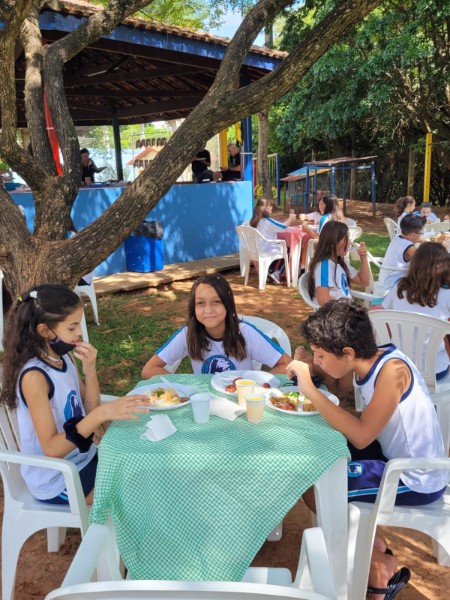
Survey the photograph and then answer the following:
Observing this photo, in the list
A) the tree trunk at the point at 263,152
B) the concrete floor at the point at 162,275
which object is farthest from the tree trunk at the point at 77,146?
the tree trunk at the point at 263,152

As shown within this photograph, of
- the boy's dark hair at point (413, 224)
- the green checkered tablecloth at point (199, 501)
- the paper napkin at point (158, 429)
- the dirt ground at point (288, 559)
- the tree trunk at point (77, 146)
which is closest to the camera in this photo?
the green checkered tablecloth at point (199, 501)

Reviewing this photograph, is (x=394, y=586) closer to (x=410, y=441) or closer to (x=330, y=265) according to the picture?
(x=410, y=441)

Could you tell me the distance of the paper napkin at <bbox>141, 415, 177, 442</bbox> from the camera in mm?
1822

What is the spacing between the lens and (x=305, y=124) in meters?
17.9

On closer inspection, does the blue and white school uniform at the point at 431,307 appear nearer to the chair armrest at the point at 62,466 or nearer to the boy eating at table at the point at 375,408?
the boy eating at table at the point at 375,408

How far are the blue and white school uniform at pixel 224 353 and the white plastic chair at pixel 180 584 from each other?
1096 millimetres

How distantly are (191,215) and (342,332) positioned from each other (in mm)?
7787

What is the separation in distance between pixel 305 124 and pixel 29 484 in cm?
1753

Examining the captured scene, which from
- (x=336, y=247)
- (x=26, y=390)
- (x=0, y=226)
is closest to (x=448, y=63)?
(x=336, y=247)

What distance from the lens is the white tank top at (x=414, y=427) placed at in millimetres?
1997

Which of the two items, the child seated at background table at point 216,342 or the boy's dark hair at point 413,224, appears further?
the boy's dark hair at point 413,224

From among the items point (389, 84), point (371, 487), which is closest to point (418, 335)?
point (371, 487)

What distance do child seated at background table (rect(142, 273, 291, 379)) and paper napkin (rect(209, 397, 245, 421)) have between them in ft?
1.86

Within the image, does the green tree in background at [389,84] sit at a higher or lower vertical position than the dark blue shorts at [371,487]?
higher
